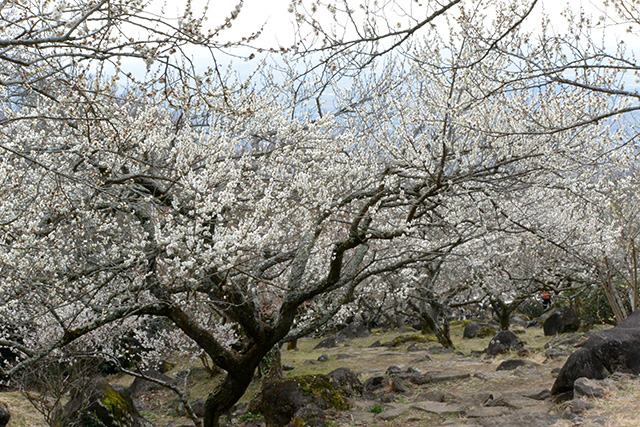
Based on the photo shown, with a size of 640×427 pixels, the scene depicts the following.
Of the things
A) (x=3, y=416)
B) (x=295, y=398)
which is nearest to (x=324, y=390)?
(x=295, y=398)

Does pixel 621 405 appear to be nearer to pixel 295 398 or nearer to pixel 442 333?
pixel 295 398

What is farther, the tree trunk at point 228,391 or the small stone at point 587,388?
the tree trunk at point 228,391

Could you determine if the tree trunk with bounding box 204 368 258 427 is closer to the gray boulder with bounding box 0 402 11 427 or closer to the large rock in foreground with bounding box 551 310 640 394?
the gray boulder with bounding box 0 402 11 427

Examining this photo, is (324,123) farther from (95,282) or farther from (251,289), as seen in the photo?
(95,282)

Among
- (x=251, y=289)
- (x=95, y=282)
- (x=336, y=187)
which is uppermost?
(x=336, y=187)

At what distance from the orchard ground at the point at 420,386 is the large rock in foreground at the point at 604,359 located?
35 centimetres

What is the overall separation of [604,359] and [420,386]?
4235 mm

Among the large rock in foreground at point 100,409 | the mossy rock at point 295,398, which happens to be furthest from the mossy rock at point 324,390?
the large rock in foreground at point 100,409

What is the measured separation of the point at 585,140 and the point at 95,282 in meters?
8.95

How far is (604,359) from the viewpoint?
825 cm

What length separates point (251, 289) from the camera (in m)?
7.35

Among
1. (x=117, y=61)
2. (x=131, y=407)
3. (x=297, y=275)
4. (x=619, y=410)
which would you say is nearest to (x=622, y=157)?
(x=619, y=410)

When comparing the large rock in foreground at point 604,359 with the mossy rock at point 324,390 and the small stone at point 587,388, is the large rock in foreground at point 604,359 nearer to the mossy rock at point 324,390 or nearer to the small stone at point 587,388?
the small stone at point 587,388

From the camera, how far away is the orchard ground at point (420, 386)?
23.7ft
